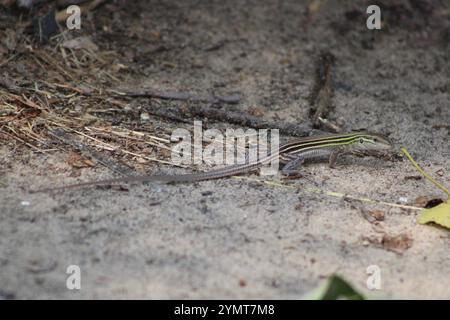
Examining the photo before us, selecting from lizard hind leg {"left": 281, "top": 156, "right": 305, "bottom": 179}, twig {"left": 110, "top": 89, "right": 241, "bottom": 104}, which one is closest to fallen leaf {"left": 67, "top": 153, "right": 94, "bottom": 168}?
twig {"left": 110, "top": 89, "right": 241, "bottom": 104}

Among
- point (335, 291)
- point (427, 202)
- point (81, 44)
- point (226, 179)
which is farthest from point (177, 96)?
point (335, 291)

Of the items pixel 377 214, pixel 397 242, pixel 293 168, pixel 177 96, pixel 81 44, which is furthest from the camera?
pixel 81 44

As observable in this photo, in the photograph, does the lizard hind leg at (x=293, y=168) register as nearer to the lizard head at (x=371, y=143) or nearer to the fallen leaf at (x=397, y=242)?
the lizard head at (x=371, y=143)

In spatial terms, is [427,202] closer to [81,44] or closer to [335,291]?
[335,291]

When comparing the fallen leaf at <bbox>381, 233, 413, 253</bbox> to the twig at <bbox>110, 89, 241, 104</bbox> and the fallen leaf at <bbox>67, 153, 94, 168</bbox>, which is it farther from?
the twig at <bbox>110, 89, 241, 104</bbox>
